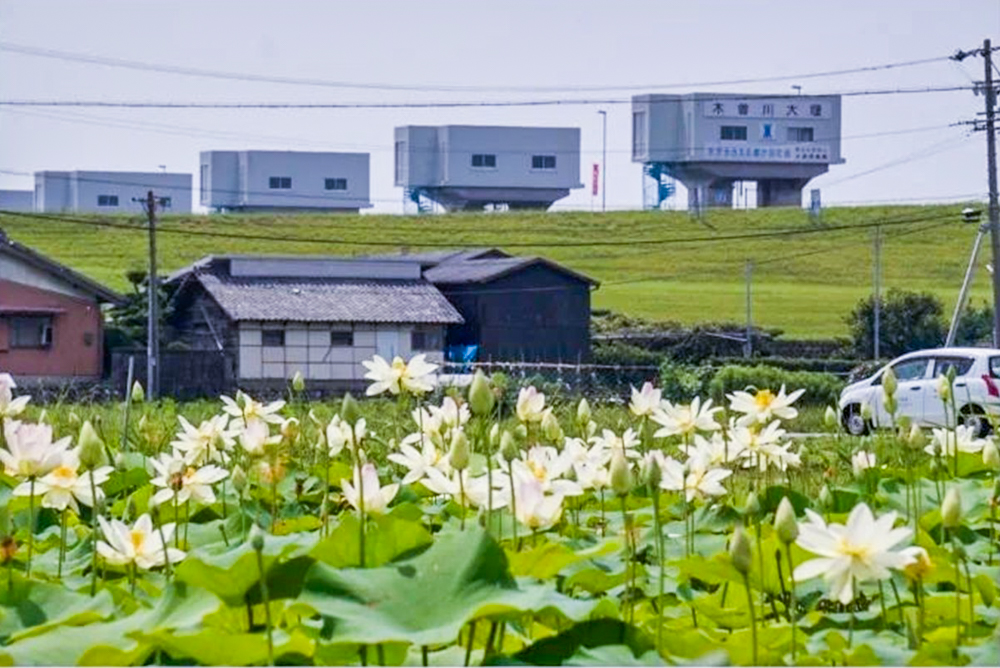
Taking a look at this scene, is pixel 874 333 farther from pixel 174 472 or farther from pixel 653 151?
pixel 174 472

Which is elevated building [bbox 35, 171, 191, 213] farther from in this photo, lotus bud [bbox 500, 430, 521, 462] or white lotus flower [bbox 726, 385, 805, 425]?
lotus bud [bbox 500, 430, 521, 462]

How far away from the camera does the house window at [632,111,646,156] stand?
6156 cm

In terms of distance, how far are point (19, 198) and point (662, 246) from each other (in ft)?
106

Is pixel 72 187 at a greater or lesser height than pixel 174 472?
greater

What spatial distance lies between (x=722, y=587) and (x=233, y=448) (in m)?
1.14

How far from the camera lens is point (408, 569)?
1.67 meters

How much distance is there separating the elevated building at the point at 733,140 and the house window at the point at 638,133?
32mm

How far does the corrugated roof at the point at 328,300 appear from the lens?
3047cm

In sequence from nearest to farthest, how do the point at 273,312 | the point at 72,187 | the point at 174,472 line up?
the point at 174,472 < the point at 273,312 < the point at 72,187

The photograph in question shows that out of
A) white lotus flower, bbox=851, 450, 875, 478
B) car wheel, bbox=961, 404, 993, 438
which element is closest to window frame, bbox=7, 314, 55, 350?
car wheel, bbox=961, 404, 993, 438

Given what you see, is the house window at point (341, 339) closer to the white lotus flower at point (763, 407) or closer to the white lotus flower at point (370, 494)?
the white lotus flower at point (763, 407)

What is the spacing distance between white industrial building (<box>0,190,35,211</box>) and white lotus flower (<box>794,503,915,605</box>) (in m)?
73.0

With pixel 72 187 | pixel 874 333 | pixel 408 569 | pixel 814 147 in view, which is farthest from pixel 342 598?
pixel 72 187

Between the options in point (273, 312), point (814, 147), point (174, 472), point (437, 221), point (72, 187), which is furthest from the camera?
point (72, 187)
